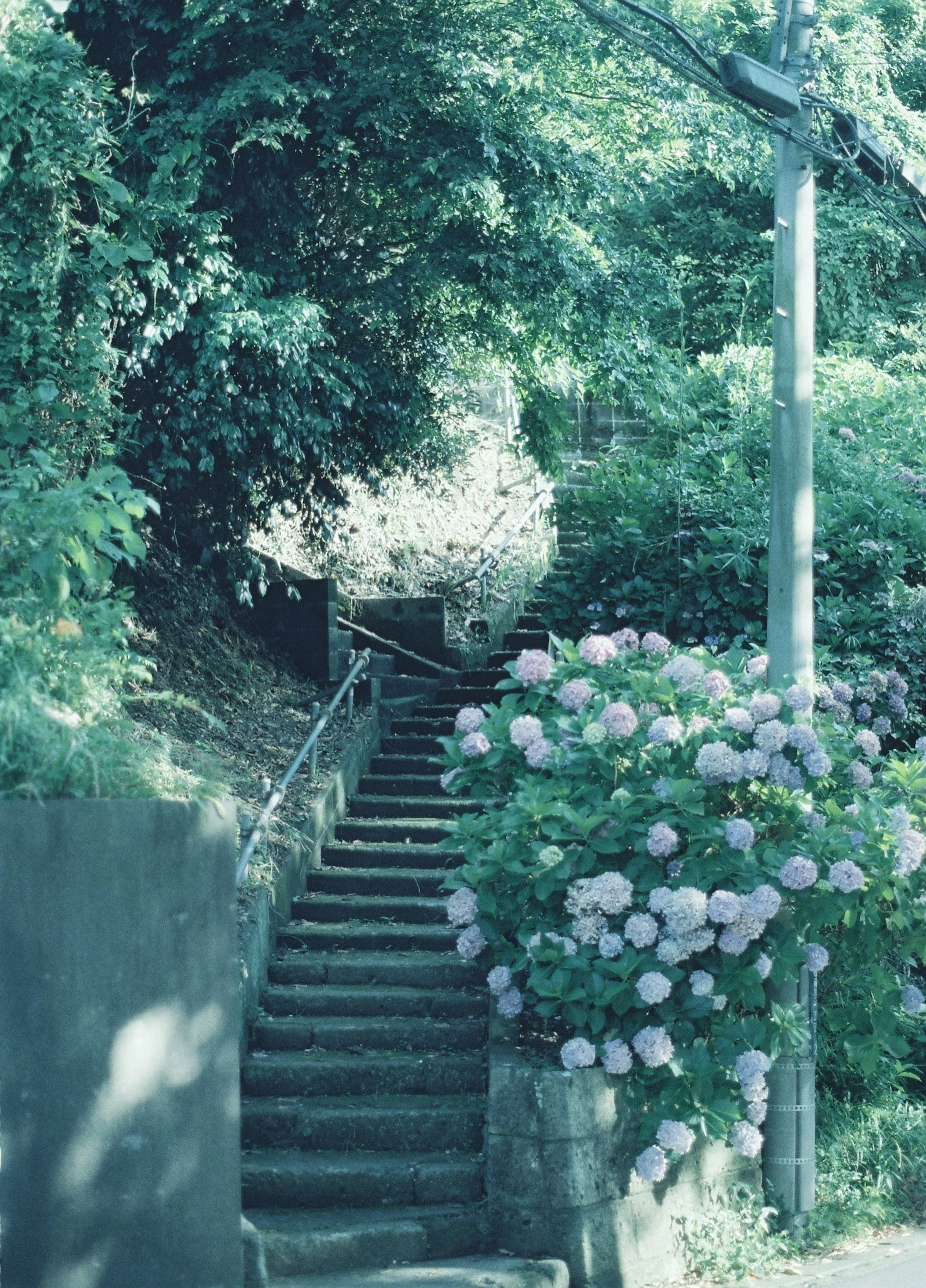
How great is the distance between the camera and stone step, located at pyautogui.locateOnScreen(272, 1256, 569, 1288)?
5500 millimetres

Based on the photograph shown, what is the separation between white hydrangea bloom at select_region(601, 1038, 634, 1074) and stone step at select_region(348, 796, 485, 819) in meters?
3.76

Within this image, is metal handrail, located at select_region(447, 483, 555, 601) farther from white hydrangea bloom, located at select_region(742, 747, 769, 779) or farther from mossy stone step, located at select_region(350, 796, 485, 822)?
white hydrangea bloom, located at select_region(742, 747, 769, 779)

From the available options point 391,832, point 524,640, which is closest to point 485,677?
point 524,640

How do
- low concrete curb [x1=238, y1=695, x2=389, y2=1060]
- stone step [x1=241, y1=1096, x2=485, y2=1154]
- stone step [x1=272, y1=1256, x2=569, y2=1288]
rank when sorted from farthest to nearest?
low concrete curb [x1=238, y1=695, x2=389, y2=1060] < stone step [x1=241, y1=1096, x2=485, y2=1154] < stone step [x1=272, y1=1256, x2=569, y2=1288]

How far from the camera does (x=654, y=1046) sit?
19.0 ft

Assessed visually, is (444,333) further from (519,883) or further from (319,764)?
(519,883)

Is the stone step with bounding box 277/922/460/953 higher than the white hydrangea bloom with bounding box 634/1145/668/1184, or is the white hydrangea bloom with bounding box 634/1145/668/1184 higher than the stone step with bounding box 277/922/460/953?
the stone step with bounding box 277/922/460/953

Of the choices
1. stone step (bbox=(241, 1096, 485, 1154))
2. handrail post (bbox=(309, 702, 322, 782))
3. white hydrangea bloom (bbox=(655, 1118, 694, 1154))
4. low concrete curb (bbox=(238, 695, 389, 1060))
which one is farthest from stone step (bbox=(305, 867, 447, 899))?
white hydrangea bloom (bbox=(655, 1118, 694, 1154))

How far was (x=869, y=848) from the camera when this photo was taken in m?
5.95

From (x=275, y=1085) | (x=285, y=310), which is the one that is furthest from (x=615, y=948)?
(x=285, y=310)

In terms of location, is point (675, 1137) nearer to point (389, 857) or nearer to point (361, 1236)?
point (361, 1236)

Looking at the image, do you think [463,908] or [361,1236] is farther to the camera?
[463,908]

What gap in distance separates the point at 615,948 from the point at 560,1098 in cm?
66

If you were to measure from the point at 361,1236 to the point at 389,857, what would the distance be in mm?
3379
